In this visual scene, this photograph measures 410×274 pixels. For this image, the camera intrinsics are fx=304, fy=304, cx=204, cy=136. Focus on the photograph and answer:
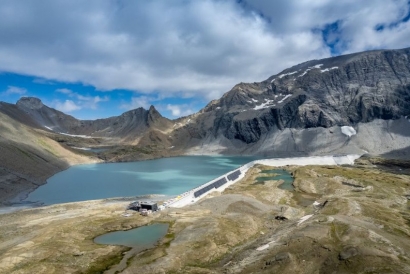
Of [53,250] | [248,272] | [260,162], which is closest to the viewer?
[248,272]

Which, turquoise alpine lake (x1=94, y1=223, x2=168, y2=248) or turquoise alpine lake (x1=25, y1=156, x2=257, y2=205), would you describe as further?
turquoise alpine lake (x1=25, y1=156, x2=257, y2=205)

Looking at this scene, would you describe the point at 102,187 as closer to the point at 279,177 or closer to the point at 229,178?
the point at 229,178

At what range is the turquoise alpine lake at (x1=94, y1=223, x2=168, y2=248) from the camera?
51.2 meters

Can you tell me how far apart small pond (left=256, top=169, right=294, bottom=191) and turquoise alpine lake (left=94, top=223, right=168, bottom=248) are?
6137 cm

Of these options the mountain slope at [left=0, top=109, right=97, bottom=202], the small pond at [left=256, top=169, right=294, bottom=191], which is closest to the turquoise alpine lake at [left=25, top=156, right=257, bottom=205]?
the mountain slope at [left=0, top=109, right=97, bottom=202]

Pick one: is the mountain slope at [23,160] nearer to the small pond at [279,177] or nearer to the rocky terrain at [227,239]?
the rocky terrain at [227,239]

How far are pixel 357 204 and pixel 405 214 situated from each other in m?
9.19

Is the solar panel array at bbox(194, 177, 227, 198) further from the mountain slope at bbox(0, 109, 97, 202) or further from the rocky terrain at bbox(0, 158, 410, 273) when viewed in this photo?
the mountain slope at bbox(0, 109, 97, 202)

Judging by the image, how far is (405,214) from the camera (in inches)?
2530

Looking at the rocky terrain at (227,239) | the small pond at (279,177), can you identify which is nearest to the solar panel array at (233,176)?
the small pond at (279,177)

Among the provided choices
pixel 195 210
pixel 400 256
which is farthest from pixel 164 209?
pixel 400 256

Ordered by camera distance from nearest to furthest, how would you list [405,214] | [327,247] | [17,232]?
1. [327,247]
2. [17,232]
3. [405,214]

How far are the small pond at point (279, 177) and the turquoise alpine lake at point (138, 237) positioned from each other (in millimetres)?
61371

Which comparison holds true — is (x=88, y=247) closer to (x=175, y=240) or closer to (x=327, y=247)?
(x=175, y=240)
